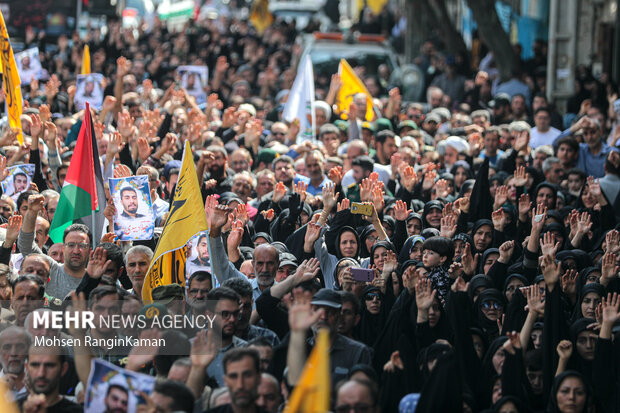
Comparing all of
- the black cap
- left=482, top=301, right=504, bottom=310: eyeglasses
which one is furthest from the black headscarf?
left=482, top=301, right=504, bottom=310: eyeglasses

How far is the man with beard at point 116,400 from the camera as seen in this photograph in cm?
601

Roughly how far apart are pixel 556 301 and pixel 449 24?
49.8 ft

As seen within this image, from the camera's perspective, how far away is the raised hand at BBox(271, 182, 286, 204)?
10727 mm

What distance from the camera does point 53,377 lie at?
250 inches

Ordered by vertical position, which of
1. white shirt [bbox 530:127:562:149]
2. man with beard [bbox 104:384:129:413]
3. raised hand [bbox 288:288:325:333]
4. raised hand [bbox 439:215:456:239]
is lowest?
white shirt [bbox 530:127:562:149]

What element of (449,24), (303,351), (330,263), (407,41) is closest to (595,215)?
(330,263)

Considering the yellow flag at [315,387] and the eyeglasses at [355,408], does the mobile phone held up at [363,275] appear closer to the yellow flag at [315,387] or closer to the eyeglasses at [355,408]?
Result: the eyeglasses at [355,408]

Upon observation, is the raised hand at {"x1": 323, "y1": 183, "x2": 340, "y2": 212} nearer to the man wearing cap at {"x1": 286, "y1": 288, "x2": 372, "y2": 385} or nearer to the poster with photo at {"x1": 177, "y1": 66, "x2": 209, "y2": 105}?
the man wearing cap at {"x1": 286, "y1": 288, "x2": 372, "y2": 385}

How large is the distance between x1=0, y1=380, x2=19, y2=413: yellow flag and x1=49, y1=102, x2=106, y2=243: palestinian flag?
2.98 metres

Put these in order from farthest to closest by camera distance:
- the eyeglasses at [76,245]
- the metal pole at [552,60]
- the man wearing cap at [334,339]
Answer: the metal pole at [552,60] → the eyeglasses at [76,245] → the man wearing cap at [334,339]

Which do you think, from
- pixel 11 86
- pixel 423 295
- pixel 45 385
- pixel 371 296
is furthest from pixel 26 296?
pixel 11 86

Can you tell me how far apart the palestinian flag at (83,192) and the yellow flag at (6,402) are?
2978mm

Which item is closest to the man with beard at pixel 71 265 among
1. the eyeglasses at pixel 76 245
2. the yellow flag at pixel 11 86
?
the eyeglasses at pixel 76 245

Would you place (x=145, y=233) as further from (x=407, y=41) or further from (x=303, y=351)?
(x=407, y=41)
